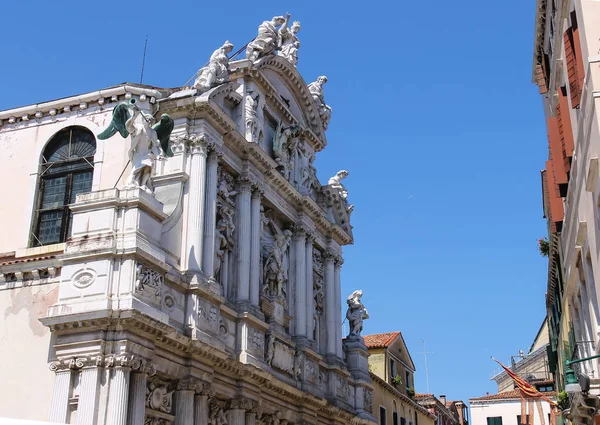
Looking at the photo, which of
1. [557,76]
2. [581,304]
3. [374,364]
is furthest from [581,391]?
[374,364]

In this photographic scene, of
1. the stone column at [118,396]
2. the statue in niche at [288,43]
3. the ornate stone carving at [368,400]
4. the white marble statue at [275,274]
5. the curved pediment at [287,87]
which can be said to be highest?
the statue in niche at [288,43]

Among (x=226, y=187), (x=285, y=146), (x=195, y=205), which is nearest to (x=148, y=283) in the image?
(x=195, y=205)

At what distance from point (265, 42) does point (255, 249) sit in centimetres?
669

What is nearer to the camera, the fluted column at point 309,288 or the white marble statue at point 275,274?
the white marble statue at point 275,274

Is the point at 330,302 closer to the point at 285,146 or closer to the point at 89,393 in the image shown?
the point at 285,146

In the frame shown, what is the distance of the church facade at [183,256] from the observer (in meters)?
16.8

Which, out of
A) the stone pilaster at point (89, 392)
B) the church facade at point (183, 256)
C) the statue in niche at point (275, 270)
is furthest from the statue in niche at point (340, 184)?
the stone pilaster at point (89, 392)

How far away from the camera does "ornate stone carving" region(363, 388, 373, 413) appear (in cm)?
2895

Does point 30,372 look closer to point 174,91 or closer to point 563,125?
point 174,91

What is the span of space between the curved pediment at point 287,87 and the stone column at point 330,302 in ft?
13.3

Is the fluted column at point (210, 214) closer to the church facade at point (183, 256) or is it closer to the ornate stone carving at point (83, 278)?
the church facade at point (183, 256)

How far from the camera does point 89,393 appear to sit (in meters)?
16.0

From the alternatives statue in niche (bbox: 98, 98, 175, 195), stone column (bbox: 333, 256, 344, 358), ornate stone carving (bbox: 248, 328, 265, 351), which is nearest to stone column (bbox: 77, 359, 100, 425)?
statue in niche (bbox: 98, 98, 175, 195)

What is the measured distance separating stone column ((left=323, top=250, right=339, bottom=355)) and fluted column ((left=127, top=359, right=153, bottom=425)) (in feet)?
37.1
